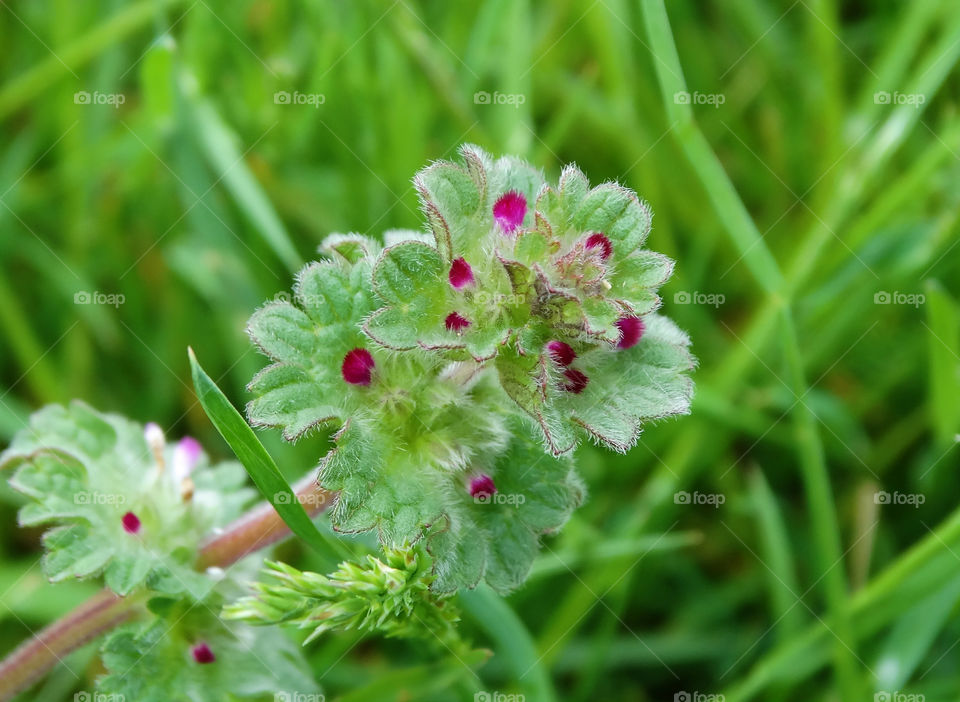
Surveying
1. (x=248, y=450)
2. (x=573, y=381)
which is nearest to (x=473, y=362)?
(x=573, y=381)

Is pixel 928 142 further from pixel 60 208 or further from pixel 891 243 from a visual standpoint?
pixel 60 208

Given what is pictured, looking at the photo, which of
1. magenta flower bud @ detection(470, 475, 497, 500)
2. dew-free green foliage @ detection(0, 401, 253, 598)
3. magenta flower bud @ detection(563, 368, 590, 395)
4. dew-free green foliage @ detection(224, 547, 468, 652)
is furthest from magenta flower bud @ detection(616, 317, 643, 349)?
dew-free green foliage @ detection(0, 401, 253, 598)

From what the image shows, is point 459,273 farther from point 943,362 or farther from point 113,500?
point 943,362

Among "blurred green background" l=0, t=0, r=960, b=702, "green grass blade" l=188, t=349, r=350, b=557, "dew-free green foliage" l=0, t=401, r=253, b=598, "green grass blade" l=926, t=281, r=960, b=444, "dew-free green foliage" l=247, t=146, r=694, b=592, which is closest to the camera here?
"dew-free green foliage" l=247, t=146, r=694, b=592

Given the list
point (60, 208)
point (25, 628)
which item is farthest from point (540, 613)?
point (60, 208)

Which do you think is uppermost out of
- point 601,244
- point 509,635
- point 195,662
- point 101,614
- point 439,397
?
point 601,244

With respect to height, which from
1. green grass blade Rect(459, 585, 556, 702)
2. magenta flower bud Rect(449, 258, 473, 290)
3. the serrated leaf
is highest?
magenta flower bud Rect(449, 258, 473, 290)

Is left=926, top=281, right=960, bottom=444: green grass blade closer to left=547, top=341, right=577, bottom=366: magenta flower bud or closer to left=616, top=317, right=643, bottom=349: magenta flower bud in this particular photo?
left=616, top=317, right=643, bottom=349: magenta flower bud
